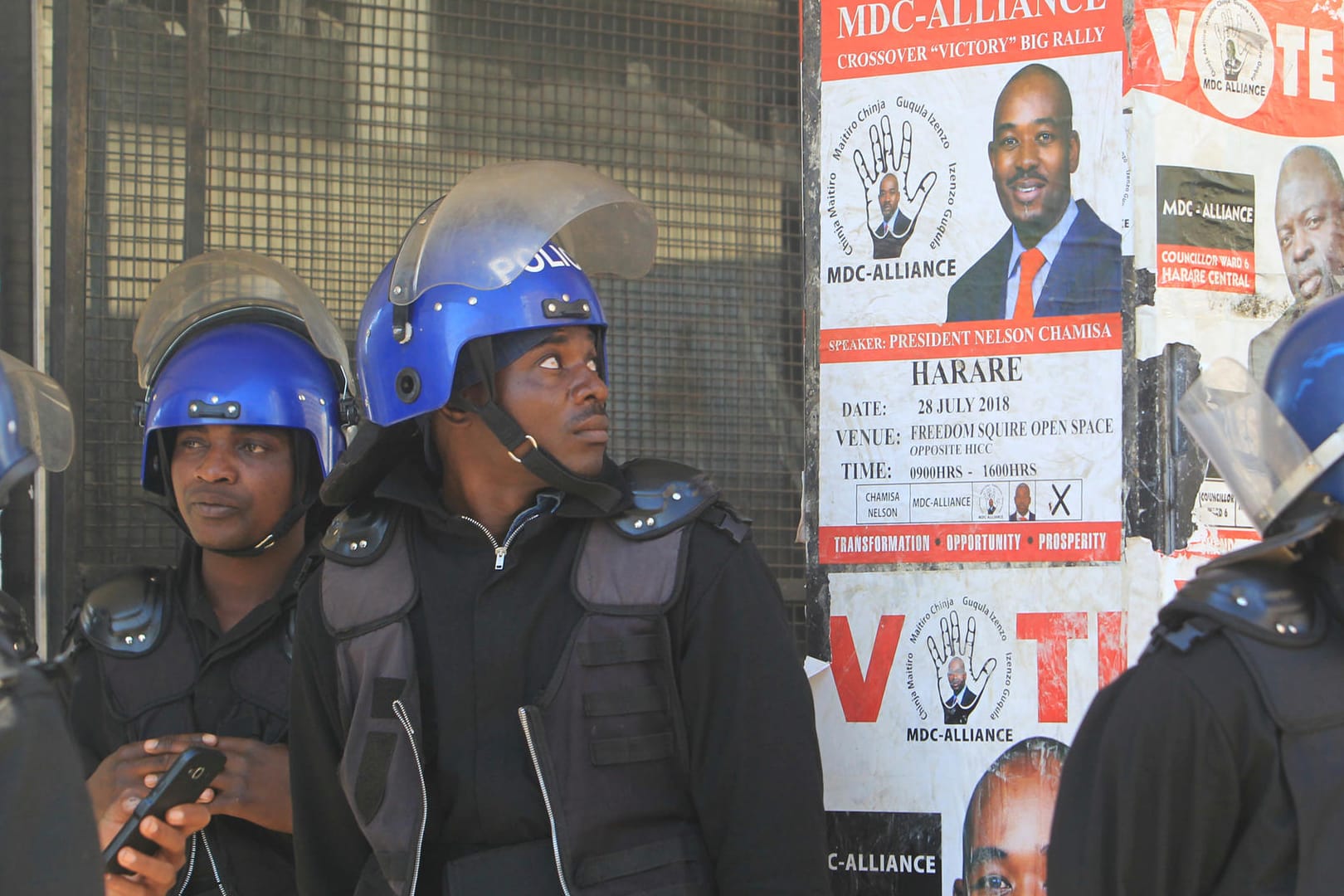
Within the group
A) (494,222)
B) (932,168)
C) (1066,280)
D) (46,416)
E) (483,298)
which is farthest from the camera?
(932,168)

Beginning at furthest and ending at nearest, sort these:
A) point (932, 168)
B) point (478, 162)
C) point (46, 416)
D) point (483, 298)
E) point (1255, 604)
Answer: point (478, 162), point (932, 168), point (483, 298), point (46, 416), point (1255, 604)

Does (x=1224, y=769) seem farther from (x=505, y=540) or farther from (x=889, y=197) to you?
(x=889, y=197)

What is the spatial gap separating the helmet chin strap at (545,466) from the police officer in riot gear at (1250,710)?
105cm

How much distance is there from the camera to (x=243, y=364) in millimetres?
3902

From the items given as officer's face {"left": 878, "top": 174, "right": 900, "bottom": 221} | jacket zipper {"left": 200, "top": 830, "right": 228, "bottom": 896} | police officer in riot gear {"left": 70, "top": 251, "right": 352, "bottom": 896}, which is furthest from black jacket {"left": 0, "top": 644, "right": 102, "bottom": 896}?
officer's face {"left": 878, "top": 174, "right": 900, "bottom": 221}

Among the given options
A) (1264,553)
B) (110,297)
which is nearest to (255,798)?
(110,297)

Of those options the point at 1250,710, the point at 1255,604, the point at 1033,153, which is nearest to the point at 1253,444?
the point at 1255,604

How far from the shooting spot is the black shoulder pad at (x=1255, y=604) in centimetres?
198

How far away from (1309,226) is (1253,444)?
A: 5.56ft

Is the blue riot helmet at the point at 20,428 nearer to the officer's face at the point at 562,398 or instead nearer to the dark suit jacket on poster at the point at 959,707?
the officer's face at the point at 562,398

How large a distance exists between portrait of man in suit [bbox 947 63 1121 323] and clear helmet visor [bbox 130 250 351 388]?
5.42ft

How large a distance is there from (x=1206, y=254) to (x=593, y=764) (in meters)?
1.81

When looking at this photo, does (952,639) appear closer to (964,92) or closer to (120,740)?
(964,92)

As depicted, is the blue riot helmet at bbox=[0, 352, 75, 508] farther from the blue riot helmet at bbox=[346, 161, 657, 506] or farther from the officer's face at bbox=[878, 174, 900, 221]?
the officer's face at bbox=[878, 174, 900, 221]
